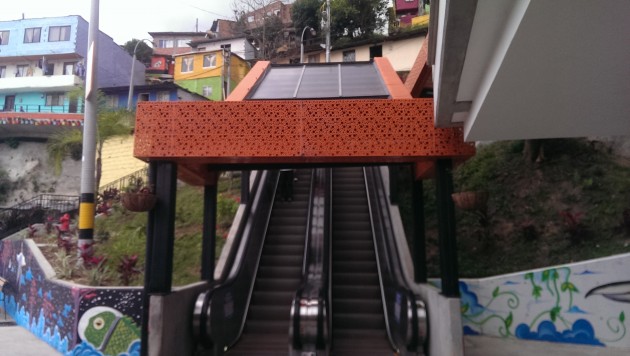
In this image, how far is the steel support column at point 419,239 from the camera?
7.02 meters

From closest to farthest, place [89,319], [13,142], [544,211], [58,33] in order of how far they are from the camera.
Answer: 1. [89,319]
2. [544,211]
3. [13,142]
4. [58,33]

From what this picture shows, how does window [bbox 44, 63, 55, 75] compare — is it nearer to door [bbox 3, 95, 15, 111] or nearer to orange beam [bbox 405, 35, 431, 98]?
door [bbox 3, 95, 15, 111]

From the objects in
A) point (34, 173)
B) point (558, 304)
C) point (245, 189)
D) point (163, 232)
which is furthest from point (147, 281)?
point (34, 173)

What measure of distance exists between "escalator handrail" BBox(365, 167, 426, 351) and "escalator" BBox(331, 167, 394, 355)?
22cm

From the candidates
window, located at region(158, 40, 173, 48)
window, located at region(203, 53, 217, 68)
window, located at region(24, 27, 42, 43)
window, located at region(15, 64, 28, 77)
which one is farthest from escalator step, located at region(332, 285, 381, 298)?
window, located at region(158, 40, 173, 48)

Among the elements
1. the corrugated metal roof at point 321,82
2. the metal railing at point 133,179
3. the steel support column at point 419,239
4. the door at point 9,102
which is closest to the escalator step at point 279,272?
the steel support column at point 419,239

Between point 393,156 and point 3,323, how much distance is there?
9.33 metres

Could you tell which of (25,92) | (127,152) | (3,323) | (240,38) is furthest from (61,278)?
(240,38)

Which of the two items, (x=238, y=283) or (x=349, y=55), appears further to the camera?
(x=349, y=55)

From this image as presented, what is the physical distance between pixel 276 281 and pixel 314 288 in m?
1.87

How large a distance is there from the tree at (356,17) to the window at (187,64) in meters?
10.8

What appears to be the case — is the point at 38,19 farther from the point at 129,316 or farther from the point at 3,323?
the point at 129,316

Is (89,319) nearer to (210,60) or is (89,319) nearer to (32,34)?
Result: (210,60)

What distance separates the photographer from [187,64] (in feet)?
111
